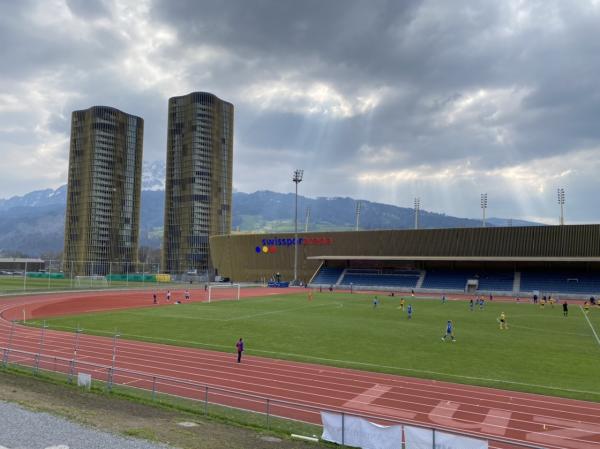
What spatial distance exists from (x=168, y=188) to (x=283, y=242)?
266ft

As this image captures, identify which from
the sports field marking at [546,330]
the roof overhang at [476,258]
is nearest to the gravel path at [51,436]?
the sports field marking at [546,330]

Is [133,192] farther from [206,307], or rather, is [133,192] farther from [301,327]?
[301,327]

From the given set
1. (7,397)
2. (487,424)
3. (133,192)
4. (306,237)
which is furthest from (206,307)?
(133,192)

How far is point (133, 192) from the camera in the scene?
182 metres

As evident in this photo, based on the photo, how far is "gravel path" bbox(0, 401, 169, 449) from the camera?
12.0m

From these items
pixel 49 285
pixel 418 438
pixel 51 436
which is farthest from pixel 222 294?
pixel 418 438

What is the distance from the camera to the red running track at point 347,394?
613 inches

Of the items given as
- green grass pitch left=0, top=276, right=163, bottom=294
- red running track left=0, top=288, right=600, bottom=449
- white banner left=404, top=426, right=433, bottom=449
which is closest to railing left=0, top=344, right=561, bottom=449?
red running track left=0, top=288, right=600, bottom=449

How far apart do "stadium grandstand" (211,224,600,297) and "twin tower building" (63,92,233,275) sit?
6096 cm

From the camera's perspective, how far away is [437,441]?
1107 cm

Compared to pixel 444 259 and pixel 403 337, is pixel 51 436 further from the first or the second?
pixel 444 259

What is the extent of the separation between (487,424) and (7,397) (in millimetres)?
16874

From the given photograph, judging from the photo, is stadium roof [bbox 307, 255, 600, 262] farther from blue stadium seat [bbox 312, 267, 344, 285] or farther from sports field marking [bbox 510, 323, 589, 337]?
sports field marking [bbox 510, 323, 589, 337]

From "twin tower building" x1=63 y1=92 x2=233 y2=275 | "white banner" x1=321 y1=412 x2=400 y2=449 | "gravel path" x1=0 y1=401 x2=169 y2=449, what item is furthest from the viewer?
"twin tower building" x1=63 y1=92 x2=233 y2=275
